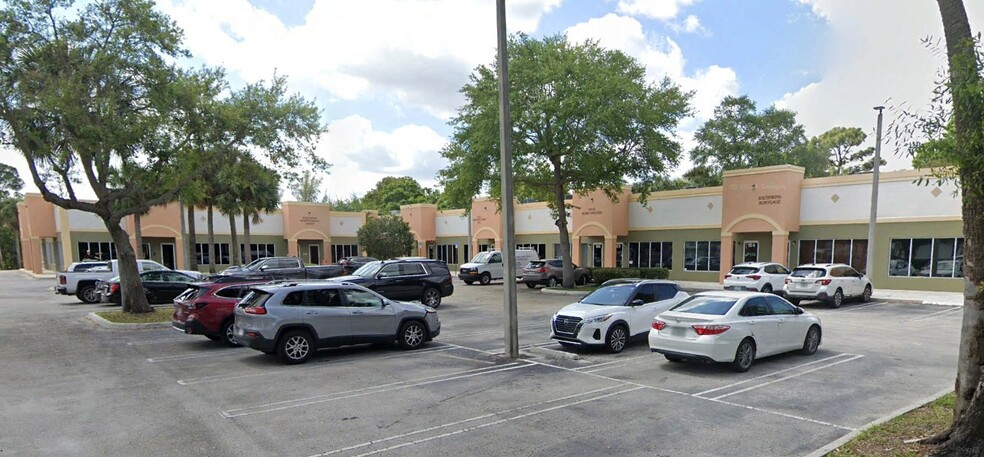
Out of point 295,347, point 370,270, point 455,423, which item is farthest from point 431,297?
point 455,423

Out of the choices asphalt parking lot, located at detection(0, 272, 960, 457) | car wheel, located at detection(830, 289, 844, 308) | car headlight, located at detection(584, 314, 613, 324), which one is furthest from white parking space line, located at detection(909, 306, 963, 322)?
car headlight, located at detection(584, 314, 613, 324)

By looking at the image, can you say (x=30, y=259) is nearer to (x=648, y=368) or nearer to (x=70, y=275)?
(x=70, y=275)

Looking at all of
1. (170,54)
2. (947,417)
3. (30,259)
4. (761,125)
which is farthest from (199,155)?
(30,259)

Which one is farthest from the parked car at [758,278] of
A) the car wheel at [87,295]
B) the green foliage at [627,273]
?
the car wheel at [87,295]

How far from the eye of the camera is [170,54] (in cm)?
1636

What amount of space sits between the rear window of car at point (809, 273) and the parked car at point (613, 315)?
981 cm

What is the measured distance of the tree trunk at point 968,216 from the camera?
194 inches

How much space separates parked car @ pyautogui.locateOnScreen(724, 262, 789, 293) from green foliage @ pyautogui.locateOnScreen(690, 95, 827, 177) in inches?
964

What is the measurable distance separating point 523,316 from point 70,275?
65.3 feet

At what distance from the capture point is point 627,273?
29203 mm

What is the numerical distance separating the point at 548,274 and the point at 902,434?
2287 cm

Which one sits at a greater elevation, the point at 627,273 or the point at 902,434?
the point at 902,434

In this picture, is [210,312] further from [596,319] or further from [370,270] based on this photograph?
[596,319]

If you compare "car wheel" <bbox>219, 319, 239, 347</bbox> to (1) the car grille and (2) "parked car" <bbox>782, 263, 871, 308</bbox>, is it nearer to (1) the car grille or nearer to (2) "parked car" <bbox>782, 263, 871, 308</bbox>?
(1) the car grille
